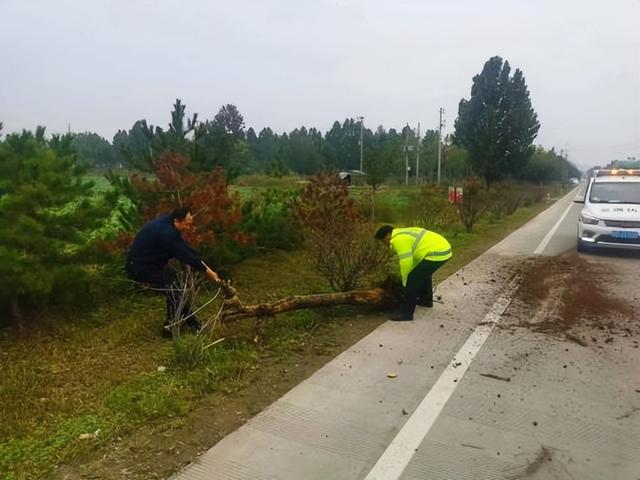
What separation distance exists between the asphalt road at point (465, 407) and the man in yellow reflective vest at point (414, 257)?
0.97ft

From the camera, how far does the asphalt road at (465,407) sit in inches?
125

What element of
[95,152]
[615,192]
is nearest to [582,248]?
[615,192]

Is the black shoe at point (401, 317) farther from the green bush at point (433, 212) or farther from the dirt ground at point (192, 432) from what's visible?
the green bush at point (433, 212)

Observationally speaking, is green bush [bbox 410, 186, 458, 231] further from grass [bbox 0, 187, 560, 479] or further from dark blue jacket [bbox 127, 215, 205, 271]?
dark blue jacket [bbox 127, 215, 205, 271]

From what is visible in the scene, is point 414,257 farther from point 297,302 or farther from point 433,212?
point 433,212

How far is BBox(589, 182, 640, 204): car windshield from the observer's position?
1205cm

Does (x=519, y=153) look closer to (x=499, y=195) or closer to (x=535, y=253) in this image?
(x=499, y=195)

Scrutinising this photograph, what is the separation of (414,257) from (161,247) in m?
2.86

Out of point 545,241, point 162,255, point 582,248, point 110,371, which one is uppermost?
point 162,255

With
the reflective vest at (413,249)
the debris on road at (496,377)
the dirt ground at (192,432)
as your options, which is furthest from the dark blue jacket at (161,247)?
the debris on road at (496,377)

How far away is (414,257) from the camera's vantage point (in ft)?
20.5

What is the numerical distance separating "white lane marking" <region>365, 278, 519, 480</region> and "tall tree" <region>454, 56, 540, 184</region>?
106 ft

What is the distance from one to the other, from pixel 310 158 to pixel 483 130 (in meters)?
34.3

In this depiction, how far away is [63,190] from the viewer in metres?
5.50
